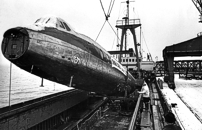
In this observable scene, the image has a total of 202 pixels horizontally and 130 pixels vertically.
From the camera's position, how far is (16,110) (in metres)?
6.45

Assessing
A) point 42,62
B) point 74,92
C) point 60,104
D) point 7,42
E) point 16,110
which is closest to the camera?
point 7,42

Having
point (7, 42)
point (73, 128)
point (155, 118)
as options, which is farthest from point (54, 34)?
point (155, 118)

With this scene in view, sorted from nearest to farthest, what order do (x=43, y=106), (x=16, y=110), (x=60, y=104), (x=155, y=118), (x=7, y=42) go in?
(x=7, y=42), (x=16, y=110), (x=43, y=106), (x=60, y=104), (x=155, y=118)

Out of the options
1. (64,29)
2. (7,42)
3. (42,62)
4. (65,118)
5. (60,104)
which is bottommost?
(65,118)

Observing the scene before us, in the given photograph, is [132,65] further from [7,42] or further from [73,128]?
[7,42]

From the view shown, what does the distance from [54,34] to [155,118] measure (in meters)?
8.03

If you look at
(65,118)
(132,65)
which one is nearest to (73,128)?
(65,118)

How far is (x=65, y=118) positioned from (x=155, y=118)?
575 centimetres

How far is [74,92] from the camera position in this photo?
37.2 ft

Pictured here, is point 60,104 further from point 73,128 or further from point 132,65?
point 132,65

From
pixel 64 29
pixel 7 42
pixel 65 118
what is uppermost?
pixel 64 29

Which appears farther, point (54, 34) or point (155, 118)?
point (155, 118)

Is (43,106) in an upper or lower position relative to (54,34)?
lower

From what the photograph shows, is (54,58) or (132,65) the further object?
(132,65)
